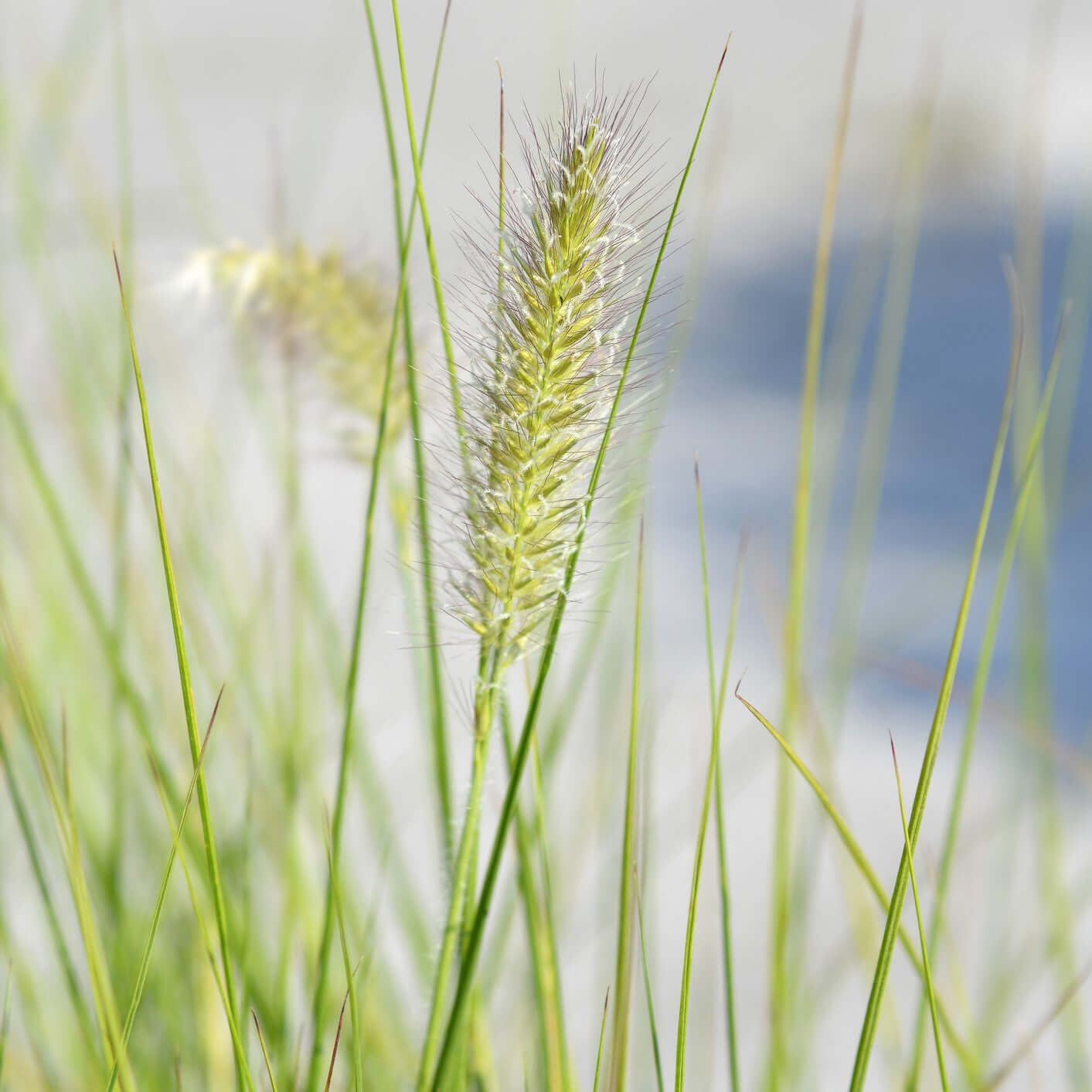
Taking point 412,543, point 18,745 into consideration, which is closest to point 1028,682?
point 412,543

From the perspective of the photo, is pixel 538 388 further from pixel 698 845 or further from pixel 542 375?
pixel 698 845

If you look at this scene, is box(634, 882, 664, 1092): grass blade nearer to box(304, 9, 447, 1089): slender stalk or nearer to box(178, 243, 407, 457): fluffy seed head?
box(304, 9, 447, 1089): slender stalk

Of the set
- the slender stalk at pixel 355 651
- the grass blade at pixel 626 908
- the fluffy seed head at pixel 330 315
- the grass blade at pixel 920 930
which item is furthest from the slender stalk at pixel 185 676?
the fluffy seed head at pixel 330 315

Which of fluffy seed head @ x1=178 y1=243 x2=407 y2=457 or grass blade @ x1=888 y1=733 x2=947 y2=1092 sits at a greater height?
fluffy seed head @ x1=178 y1=243 x2=407 y2=457

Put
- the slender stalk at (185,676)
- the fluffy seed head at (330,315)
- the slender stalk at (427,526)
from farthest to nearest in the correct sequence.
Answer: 1. the fluffy seed head at (330,315)
2. the slender stalk at (427,526)
3. the slender stalk at (185,676)

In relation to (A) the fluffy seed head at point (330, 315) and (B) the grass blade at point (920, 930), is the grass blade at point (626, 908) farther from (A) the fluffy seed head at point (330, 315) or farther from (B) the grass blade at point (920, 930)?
(A) the fluffy seed head at point (330, 315)

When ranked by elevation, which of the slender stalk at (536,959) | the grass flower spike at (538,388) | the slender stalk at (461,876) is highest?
the grass flower spike at (538,388)

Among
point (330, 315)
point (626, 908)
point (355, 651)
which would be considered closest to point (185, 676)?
point (355, 651)

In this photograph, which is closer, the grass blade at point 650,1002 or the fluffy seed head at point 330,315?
the grass blade at point 650,1002

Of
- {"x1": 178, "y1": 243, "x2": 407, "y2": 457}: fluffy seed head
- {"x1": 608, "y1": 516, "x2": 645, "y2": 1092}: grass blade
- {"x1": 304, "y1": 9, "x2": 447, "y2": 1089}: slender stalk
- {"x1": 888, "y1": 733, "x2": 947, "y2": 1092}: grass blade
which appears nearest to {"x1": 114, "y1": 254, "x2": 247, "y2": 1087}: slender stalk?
{"x1": 304, "y1": 9, "x2": 447, "y2": 1089}: slender stalk
